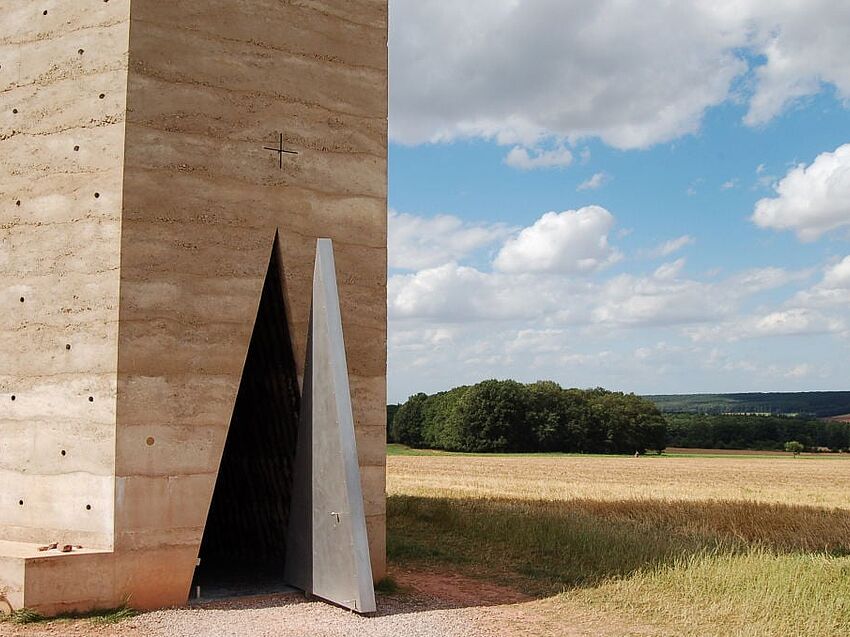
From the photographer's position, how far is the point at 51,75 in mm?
12156

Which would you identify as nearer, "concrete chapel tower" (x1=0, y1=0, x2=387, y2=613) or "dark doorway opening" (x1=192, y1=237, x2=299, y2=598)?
"concrete chapel tower" (x1=0, y1=0, x2=387, y2=613)

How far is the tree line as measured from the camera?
7525 cm

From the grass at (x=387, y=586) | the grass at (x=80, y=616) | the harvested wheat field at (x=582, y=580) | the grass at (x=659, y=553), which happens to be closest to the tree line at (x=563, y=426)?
the grass at (x=659, y=553)

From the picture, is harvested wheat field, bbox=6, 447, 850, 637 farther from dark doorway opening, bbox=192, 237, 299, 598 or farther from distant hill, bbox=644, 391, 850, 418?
distant hill, bbox=644, 391, 850, 418

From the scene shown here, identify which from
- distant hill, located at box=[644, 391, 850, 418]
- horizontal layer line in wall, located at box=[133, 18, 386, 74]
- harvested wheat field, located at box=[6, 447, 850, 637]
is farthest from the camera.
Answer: distant hill, located at box=[644, 391, 850, 418]

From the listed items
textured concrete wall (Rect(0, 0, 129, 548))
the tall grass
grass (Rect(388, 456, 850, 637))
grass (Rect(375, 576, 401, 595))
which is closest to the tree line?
grass (Rect(388, 456, 850, 637))

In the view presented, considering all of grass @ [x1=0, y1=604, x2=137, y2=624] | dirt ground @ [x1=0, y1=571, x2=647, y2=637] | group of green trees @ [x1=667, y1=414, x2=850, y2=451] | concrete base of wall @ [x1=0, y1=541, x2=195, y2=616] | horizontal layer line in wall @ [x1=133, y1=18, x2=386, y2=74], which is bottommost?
dirt ground @ [x1=0, y1=571, x2=647, y2=637]

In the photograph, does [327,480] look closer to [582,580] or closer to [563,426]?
[582,580]

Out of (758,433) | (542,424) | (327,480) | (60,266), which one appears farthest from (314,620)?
(758,433)

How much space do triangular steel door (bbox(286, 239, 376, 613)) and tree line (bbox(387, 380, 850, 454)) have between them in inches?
2489

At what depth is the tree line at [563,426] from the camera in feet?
247

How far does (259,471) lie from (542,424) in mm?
62971

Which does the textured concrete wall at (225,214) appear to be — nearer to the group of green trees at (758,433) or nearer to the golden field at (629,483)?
the golden field at (629,483)

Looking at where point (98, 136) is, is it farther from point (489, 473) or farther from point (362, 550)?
point (489, 473)
